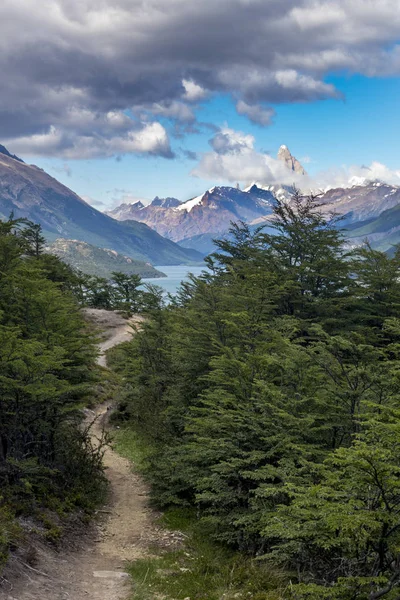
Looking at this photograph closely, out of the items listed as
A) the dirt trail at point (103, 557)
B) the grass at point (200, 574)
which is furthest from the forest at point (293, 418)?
the dirt trail at point (103, 557)

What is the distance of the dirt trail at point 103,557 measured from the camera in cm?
981

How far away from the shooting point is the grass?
989 cm

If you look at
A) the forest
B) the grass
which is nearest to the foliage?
the forest

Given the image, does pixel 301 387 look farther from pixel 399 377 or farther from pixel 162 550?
pixel 162 550

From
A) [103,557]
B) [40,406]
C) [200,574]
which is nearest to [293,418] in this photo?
[200,574]

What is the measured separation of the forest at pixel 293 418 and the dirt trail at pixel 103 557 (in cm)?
124

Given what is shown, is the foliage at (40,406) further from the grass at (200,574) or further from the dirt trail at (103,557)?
the grass at (200,574)

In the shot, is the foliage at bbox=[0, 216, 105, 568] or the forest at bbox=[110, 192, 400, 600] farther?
the foliage at bbox=[0, 216, 105, 568]

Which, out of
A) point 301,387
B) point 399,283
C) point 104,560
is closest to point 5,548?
point 104,560

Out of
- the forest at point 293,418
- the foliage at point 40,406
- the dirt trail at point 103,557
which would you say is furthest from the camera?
the foliage at point 40,406

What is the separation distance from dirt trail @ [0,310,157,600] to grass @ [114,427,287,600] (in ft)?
1.72

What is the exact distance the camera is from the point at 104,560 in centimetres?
1250

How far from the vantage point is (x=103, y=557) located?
12.7 meters

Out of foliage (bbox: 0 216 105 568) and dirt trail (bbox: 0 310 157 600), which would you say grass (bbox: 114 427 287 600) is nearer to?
dirt trail (bbox: 0 310 157 600)
